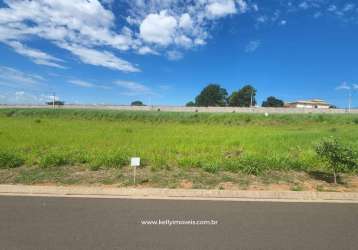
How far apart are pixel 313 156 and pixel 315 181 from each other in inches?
117

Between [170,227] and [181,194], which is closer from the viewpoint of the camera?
[170,227]

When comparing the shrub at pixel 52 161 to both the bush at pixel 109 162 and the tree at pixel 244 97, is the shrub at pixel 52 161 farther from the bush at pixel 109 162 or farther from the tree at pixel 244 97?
the tree at pixel 244 97

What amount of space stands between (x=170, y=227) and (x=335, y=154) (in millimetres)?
5373

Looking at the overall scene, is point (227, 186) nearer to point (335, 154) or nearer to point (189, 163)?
point (189, 163)

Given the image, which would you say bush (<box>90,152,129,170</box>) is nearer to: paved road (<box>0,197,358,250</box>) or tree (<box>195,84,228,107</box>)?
paved road (<box>0,197,358,250</box>)

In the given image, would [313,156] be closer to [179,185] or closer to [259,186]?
[259,186]

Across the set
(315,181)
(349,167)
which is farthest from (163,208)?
(349,167)

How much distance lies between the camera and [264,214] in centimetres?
478

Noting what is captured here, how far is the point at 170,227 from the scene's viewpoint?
4188mm

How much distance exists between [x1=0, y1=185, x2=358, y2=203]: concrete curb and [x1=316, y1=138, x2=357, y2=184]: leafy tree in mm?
1472

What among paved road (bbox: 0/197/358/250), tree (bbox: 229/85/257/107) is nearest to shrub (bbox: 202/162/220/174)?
paved road (bbox: 0/197/358/250)

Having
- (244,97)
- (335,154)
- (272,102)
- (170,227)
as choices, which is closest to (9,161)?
(170,227)

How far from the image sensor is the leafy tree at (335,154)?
7.11m

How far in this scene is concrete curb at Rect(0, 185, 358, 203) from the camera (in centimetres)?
574
